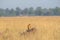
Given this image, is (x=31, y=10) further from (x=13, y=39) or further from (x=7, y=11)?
(x=13, y=39)

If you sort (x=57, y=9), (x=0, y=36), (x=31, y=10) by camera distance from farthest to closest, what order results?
(x=31, y=10) < (x=57, y=9) < (x=0, y=36)

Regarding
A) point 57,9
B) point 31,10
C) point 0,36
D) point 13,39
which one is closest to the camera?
point 13,39

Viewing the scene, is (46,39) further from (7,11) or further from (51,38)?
(7,11)

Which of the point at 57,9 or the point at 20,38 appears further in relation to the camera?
the point at 57,9

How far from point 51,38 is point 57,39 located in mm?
318

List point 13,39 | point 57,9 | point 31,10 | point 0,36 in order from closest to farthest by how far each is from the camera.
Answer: point 13,39, point 0,36, point 57,9, point 31,10

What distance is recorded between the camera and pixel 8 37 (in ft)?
22.6

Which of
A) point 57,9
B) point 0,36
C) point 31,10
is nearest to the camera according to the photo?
point 0,36

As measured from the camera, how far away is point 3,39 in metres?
6.82

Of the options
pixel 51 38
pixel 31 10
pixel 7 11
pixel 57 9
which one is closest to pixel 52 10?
pixel 57 9

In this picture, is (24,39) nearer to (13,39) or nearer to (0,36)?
(13,39)

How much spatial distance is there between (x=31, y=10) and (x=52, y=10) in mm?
8038

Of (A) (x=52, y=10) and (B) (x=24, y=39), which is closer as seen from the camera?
(B) (x=24, y=39)

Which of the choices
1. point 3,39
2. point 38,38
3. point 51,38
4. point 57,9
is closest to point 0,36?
point 3,39
